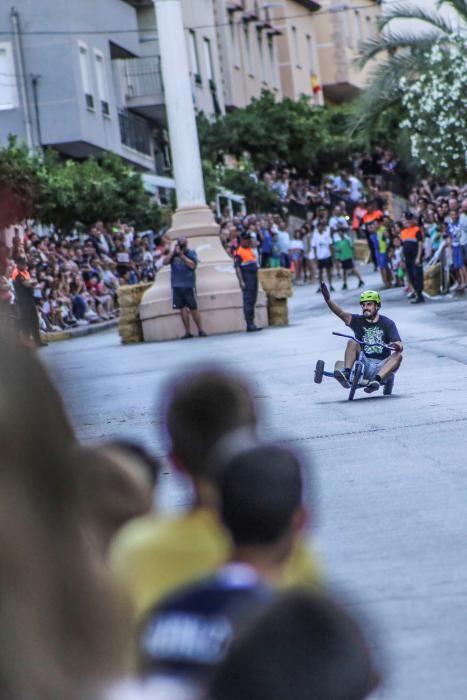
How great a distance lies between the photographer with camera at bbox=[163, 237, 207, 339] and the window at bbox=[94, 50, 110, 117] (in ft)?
69.1

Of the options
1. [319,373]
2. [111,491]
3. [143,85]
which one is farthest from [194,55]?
[111,491]

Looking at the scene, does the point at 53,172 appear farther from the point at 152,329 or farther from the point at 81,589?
the point at 81,589

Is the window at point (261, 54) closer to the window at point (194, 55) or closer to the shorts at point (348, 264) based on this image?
the window at point (194, 55)

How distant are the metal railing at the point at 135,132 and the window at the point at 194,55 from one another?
481 centimetres

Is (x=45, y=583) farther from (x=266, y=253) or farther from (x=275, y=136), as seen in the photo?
(x=275, y=136)

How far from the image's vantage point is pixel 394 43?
134ft

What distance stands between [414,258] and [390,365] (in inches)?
612

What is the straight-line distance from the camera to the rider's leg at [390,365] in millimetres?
16656

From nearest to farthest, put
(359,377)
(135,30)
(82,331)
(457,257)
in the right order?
(359,377) < (457,257) < (82,331) < (135,30)

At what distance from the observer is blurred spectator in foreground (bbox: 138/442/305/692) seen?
8.79ft

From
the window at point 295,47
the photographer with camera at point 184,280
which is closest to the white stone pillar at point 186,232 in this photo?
the photographer with camera at point 184,280

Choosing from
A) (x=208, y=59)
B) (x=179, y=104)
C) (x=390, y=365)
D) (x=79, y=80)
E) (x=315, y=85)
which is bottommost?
(x=390, y=365)

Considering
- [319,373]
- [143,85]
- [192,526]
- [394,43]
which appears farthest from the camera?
[143,85]

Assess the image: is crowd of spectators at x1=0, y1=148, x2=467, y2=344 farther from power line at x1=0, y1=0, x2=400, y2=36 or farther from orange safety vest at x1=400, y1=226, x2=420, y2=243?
power line at x1=0, y1=0, x2=400, y2=36
